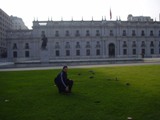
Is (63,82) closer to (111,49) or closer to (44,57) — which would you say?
(44,57)

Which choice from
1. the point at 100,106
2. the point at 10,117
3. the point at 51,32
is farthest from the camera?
the point at 51,32

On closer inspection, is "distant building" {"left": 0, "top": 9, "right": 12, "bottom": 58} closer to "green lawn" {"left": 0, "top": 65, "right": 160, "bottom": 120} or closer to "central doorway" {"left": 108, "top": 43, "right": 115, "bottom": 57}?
"central doorway" {"left": 108, "top": 43, "right": 115, "bottom": 57}

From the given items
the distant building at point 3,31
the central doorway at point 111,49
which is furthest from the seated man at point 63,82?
the distant building at point 3,31

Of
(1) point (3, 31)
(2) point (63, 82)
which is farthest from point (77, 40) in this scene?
(2) point (63, 82)

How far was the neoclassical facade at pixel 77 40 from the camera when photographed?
6384 cm

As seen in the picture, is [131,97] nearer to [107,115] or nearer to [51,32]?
[107,115]

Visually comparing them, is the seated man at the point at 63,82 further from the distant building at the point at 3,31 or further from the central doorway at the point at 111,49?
the distant building at the point at 3,31

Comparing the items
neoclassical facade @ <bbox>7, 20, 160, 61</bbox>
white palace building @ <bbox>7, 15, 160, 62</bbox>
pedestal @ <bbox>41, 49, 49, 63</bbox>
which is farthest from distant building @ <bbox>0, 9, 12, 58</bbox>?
pedestal @ <bbox>41, 49, 49, 63</bbox>

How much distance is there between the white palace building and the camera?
6384 cm

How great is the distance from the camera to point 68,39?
6444 cm

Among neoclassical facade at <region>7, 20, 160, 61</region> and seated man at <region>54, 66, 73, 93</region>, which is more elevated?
neoclassical facade at <region>7, 20, 160, 61</region>

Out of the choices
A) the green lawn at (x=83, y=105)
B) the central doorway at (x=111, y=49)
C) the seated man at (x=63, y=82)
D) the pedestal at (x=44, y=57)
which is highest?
the central doorway at (x=111, y=49)

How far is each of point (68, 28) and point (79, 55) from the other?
8810mm

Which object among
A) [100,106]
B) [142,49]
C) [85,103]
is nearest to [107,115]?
[100,106]
